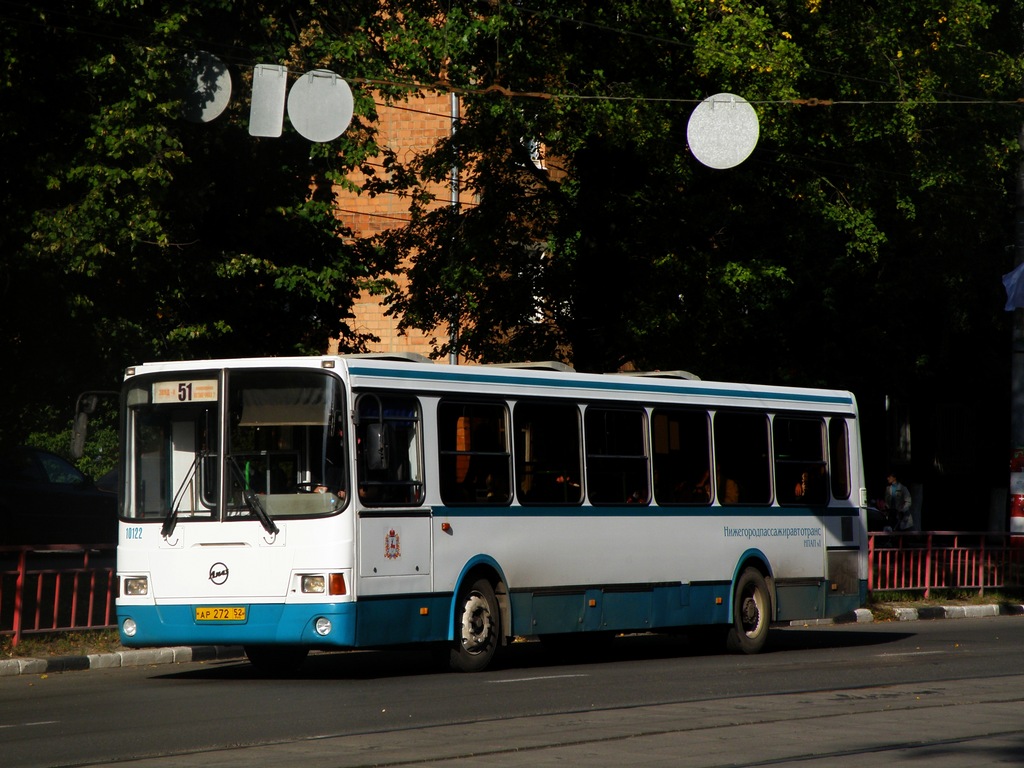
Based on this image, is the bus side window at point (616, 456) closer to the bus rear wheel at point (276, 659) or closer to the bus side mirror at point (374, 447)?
the bus side mirror at point (374, 447)

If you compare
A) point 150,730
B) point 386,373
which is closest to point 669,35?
point 386,373

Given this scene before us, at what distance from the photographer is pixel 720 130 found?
20.5 m

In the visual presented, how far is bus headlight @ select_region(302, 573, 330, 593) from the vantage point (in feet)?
46.5

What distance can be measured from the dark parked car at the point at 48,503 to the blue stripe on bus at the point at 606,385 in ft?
41.2

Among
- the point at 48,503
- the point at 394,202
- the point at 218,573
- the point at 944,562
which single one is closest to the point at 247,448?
the point at 218,573

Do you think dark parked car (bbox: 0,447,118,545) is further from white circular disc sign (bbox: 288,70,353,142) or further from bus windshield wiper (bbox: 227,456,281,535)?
bus windshield wiper (bbox: 227,456,281,535)

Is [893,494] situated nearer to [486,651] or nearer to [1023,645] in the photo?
[1023,645]

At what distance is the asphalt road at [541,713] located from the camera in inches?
383

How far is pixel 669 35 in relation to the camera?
2677 centimetres

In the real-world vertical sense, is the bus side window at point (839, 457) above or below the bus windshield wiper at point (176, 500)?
above

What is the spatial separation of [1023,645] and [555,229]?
12.1 m

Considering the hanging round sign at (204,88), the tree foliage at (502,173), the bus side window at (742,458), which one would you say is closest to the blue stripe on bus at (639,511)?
the bus side window at (742,458)

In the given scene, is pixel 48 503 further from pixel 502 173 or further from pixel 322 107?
pixel 322 107

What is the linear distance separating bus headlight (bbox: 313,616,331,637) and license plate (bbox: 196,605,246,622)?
0.66 m
